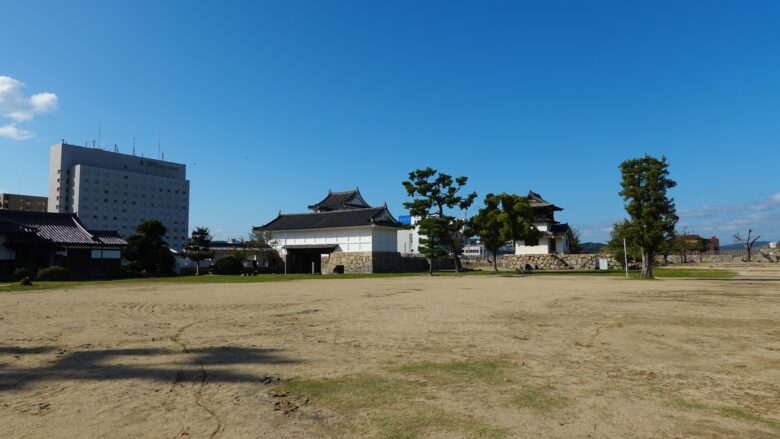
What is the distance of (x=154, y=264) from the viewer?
127ft

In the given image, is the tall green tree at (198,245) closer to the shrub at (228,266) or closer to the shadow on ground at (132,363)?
the shrub at (228,266)

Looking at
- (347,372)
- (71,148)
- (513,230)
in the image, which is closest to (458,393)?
(347,372)

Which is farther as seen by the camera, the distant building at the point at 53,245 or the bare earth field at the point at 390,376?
the distant building at the point at 53,245

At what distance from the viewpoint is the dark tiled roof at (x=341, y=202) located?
188 ft

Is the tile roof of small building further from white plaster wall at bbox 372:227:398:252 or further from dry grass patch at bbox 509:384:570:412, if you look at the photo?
dry grass patch at bbox 509:384:570:412

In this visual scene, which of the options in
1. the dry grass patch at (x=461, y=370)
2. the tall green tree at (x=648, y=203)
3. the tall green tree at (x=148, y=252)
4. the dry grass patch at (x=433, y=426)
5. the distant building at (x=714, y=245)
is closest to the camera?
the dry grass patch at (x=433, y=426)

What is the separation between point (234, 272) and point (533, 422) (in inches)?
1593

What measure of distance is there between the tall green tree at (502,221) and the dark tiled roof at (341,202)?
1945cm

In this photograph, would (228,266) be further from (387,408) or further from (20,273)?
(387,408)

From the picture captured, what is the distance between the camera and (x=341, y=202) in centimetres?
5775

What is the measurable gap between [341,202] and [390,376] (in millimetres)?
52687

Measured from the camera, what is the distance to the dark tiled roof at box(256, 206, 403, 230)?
1813 inches

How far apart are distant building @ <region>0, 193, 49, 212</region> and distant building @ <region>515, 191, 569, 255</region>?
10893 cm

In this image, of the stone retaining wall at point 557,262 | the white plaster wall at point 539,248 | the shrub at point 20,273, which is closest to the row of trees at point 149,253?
the shrub at point 20,273
